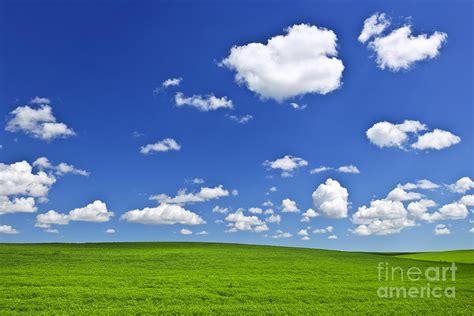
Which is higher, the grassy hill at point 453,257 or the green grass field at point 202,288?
the green grass field at point 202,288

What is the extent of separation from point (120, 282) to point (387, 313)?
1919 cm

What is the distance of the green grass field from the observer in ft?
90.4

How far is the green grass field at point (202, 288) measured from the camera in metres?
27.5

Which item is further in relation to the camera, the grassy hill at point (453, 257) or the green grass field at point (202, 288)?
the grassy hill at point (453, 257)

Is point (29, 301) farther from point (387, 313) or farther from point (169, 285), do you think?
point (387, 313)

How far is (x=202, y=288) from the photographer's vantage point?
32.8 meters

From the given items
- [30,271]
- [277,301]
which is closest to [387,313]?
[277,301]

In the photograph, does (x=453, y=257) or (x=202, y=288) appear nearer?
(x=202, y=288)

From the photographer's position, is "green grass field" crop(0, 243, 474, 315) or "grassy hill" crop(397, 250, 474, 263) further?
"grassy hill" crop(397, 250, 474, 263)

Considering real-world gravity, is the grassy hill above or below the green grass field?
below

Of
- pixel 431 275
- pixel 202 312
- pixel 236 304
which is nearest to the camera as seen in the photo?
pixel 202 312

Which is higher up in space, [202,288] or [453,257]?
[202,288]

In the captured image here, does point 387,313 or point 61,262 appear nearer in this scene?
point 387,313

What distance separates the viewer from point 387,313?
27656 mm
